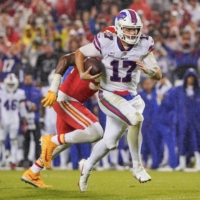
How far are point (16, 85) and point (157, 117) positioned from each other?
7.21ft

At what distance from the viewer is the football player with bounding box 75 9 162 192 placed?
732cm

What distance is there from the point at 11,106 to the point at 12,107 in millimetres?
22

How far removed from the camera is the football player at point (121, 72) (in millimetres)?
7316

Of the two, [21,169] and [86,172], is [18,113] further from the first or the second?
[86,172]

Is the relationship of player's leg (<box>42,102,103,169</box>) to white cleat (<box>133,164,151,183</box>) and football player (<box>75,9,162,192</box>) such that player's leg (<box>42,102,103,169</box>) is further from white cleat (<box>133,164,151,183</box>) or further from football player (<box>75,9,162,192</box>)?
white cleat (<box>133,164,151,183</box>)

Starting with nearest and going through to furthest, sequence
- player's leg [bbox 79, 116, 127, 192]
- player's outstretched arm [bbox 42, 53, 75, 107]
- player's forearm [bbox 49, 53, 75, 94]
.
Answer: player's leg [bbox 79, 116, 127, 192], player's outstretched arm [bbox 42, 53, 75, 107], player's forearm [bbox 49, 53, 75, 94]

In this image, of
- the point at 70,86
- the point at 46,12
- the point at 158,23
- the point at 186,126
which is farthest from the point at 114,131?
the point at 46,12

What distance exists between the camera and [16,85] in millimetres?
12594

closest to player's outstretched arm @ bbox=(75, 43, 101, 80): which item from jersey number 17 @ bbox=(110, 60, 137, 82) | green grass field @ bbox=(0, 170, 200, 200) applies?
jersey number 17 @ bbox=(110, 60, 137, 82)

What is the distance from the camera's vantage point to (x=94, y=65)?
7.41 m

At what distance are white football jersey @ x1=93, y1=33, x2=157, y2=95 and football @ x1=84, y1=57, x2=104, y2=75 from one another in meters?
0.07

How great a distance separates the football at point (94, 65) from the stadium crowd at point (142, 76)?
4382 mm

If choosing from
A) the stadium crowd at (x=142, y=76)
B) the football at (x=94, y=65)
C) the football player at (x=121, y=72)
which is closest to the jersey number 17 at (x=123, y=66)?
the football player at (x=121, y=72)

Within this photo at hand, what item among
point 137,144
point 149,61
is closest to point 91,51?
point 149,61
